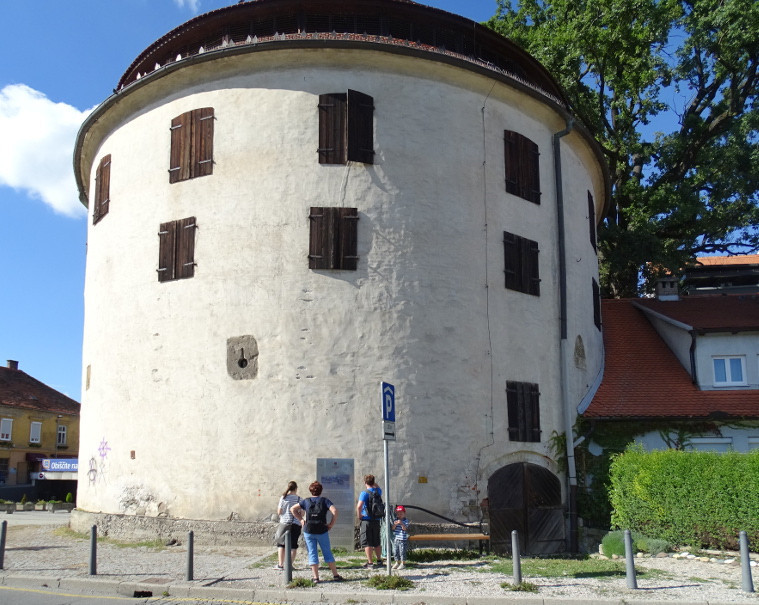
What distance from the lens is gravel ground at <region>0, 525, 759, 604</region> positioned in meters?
10.3

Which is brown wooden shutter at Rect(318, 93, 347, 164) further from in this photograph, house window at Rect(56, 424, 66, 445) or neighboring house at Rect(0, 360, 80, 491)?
house window at Rect(56, 424, 66, 445)

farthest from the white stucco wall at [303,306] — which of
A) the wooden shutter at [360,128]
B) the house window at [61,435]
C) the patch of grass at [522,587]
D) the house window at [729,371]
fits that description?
the house window at [61,435]

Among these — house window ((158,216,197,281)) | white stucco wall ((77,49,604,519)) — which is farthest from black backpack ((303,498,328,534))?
house window ((158,216,197,281))

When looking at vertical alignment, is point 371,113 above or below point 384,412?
above

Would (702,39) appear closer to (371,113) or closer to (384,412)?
(371,113)

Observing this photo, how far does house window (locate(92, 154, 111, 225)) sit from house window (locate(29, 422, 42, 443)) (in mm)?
35017

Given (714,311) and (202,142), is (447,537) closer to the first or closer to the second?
(202,142)

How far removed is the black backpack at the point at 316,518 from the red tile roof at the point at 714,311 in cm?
1339

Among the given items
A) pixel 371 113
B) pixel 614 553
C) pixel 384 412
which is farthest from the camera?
pixel 371 113

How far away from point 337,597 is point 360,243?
26.3 feet

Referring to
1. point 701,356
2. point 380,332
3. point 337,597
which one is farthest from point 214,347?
point 701,356

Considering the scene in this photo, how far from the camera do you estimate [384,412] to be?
1142 cm

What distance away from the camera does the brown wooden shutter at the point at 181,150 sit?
56.5ft

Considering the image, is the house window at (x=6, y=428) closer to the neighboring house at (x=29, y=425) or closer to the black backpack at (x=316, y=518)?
the neighboring house at (x=29, y=425)
